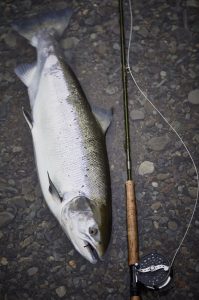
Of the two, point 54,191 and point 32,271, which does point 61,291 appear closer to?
point 32,271

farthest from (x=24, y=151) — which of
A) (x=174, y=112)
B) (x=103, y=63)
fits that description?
(x=174, y=112)

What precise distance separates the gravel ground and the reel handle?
0.20m

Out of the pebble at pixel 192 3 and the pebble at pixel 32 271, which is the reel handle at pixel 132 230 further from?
the pebble at pixel 192 3

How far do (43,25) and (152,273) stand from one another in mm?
2071

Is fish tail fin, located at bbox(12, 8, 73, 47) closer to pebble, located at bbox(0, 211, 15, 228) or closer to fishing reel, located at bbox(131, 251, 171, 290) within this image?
pebble, located at bbox(0, 211, 15, 228)

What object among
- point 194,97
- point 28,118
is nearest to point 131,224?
point 28,118

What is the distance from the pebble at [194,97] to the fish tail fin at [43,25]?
1.16 m

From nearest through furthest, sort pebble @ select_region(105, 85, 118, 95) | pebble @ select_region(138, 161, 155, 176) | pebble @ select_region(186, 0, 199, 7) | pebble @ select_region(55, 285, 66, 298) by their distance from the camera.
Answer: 1. pebble @ select_region(55, 285, 66, 298)
2. pebble @ select_region(138, 161, 155, 176)
3. pebble @ select_region(105, 85, 118, 95)
4. pebble @ select_region(186, 0, 199, 7)

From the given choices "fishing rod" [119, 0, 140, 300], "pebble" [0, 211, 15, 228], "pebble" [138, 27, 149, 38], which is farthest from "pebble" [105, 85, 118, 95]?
"pebble" [0, 211, 15, 228]

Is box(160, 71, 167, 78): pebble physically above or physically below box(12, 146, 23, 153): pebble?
above

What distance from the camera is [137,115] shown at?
11.0 feet

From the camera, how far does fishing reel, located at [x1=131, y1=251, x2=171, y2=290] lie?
2.68m

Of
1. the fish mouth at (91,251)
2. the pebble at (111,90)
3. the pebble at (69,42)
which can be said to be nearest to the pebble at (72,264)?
the fish mouth at (91,251)

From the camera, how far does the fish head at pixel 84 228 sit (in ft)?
8.52
